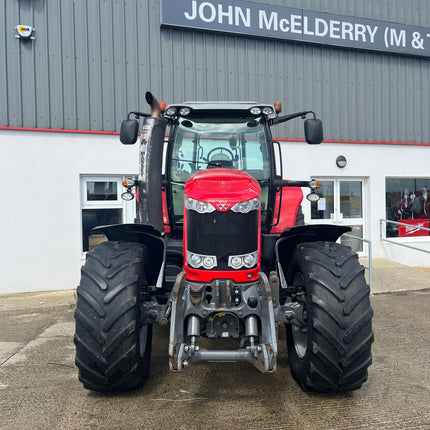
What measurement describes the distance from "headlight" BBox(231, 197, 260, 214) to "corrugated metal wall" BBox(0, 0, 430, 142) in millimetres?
5134

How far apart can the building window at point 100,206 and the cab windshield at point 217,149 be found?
147 inches

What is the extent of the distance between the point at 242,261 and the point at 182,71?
5.81 metres

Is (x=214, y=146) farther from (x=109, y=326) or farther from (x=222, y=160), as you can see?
(x=109, y=326)

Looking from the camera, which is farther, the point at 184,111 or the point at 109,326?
the point at 184,111

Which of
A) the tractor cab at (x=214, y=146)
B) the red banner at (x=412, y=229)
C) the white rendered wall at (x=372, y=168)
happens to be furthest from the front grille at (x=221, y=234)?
the red banner at (x=412, y=229)

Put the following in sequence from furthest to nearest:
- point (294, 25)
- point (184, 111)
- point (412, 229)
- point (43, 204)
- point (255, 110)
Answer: point (412, 229)
point (294, 25)
point (43, 204)
point (184, 111)
point (255, 110)

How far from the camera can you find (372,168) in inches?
340

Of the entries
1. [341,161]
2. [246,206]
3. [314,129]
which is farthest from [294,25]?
[246,206]

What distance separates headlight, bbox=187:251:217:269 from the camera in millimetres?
2730

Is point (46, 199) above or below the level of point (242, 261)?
above

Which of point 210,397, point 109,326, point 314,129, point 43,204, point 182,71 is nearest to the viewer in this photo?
point 109,326

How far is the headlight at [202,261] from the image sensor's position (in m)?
2.73

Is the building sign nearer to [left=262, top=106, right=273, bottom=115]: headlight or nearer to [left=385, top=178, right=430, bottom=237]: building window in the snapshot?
[left=385, top=178, right=430, bottom=237]: building window

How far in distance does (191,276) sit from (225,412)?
95 centimetres
